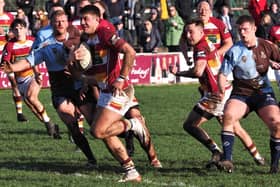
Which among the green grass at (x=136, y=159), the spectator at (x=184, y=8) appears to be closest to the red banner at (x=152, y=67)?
the spectator at (x=184, y=8)

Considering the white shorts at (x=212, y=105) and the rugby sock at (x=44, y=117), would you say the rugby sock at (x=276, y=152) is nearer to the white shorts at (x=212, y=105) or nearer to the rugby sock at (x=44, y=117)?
the white shorts at (x=212, y=105)

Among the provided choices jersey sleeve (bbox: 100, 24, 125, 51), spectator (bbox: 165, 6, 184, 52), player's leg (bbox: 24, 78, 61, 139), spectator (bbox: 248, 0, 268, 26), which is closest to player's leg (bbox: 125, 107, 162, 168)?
jersey sleeve (bbox: 100, 24, 125, 51)

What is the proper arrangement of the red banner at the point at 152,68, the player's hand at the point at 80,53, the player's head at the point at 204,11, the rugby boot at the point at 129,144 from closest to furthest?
the player's hand at the point at 80,53 < the rugby boot at the point at 129,144 < the player's head at the point at 204,11 < the red banner at the point at 152,68

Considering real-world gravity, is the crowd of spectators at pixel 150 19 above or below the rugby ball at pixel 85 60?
below

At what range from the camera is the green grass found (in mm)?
11172

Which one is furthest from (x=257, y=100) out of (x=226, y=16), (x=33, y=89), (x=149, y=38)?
(x=226, y=16)

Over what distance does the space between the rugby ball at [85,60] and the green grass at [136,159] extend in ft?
4.35

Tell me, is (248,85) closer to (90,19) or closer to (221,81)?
(221,81)

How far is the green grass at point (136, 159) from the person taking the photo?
1117 cm

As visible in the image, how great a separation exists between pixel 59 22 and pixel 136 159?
85.2 inches

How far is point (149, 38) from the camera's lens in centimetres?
2880

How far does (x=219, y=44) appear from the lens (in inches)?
574

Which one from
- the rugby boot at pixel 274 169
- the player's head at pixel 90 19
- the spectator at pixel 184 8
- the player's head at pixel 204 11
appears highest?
the player's head at pixel 90 19

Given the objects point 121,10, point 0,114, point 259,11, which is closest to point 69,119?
point 0,114
